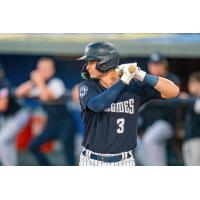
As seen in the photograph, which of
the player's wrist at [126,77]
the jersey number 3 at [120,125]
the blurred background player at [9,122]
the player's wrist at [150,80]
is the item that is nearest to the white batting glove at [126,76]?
the player's wrist at [126,77]

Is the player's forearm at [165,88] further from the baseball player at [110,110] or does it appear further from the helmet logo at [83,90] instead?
the helmet logo at [83,90]

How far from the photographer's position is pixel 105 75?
144 inches

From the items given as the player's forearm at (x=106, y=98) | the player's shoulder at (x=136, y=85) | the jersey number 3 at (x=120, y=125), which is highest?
the player's shoulder at (x=136, y=85)

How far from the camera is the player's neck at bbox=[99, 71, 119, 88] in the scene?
365 centimetres

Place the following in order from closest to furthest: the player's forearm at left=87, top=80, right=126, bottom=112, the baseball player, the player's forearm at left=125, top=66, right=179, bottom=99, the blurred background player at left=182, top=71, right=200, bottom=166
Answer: the player's forearm at left=87, top=80, right=126, bottom=112 < the player's forearm at left=125, top=66, right=179, bottom=99 < the baseball player < the blurred background player at left=182, top=71, right=200, bottom=166

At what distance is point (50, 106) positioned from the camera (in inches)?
242

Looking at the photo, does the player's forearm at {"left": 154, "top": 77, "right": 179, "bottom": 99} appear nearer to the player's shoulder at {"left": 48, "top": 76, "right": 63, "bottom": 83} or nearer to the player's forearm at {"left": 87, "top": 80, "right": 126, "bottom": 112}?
the player's forearm at {"left": 87, "top": 80, "right": 126, "bottom": 112}

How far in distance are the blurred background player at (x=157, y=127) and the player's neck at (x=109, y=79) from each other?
235 cm

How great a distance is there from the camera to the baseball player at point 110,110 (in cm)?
358

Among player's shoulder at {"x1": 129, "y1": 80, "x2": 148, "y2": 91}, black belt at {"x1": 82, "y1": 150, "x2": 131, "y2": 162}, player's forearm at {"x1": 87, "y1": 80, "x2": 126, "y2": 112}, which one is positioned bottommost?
black belt at {"x1": 82, "y1": 150, "x2": 131, "y2": 162}

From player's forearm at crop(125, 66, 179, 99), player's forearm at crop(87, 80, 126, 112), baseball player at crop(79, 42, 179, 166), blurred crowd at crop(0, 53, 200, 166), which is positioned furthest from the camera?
blurred crowd at crop(0, 53, 200, 166)

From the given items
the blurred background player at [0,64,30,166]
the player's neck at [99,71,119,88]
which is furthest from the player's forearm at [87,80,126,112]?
the blurred background player at [0,64,30,166]
